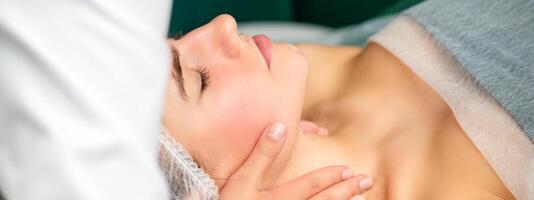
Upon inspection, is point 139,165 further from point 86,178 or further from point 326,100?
point 326,100

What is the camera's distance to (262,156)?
32.4 inches

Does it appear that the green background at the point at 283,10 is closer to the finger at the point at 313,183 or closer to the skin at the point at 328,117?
the skin at the point at 328,117

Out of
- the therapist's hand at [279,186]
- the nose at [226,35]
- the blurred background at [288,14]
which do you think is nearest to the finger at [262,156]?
the therapist's hand at [279,186]

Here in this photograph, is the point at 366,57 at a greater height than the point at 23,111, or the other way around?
the point at 23,111

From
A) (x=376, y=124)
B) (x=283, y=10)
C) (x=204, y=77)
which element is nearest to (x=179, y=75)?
(x=204, y=77)

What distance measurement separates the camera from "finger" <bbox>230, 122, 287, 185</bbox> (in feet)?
2.70

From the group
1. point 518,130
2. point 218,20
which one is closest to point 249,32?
point 218,20

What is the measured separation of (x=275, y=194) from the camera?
849 millimetres

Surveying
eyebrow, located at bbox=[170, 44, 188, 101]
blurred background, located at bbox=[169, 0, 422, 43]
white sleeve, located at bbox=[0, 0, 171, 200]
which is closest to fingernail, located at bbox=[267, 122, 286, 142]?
eyebrow, located at bbox=[170, 44, 188, 101]

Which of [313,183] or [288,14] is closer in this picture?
[313,183]

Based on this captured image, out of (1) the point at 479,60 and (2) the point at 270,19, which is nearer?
(1) the point at 479,60

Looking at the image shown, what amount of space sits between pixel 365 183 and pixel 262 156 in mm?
155

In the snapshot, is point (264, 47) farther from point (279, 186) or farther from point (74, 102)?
point (74, 102)

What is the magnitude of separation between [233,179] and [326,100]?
310 mm
